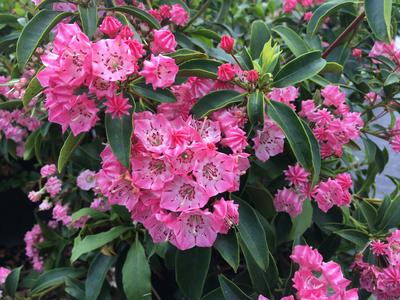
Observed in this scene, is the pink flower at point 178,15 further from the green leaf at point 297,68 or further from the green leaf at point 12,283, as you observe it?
the green leaf at point 12,283

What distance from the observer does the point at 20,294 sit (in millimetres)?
1522

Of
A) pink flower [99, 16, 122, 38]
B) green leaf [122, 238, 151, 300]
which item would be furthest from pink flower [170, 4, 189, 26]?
green leaf [122, 238, 151, 300]

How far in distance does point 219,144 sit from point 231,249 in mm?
217

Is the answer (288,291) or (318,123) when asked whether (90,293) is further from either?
(318,123)

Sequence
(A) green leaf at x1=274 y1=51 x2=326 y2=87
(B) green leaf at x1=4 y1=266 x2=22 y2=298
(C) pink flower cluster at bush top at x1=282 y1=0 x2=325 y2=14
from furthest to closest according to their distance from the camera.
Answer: (C) pink flower cluster at bush top at x1=282 y1=0 x2=325 y2=14 < (B) green leaf at x1=4 y1=266 x2=22 y2=298 < (A) green leaf at x1=274 y1=51 x2=326 y2=87

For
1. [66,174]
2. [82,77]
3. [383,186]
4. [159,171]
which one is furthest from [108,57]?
[383,186]

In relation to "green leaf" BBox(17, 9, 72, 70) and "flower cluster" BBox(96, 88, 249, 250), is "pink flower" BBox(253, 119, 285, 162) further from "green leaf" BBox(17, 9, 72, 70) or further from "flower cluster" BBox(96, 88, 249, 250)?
"green leaf" BBox(17, 9, 72, 70)

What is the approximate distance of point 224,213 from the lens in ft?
2.69

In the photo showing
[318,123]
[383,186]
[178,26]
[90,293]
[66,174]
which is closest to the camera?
[318,123]

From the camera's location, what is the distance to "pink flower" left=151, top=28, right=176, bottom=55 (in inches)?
36.9

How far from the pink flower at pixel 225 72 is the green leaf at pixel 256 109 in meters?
0.07

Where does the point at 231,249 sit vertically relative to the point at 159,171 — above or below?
below

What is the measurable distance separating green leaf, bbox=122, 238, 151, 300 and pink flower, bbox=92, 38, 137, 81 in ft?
1.79

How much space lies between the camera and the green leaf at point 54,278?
1.44m
